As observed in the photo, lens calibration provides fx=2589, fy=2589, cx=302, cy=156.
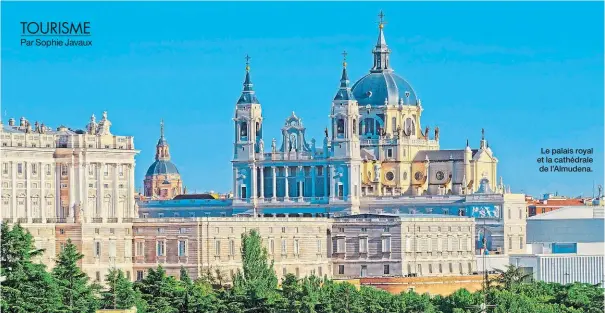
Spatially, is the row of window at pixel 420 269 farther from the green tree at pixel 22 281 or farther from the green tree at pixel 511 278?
the green tree at pixel 22 281

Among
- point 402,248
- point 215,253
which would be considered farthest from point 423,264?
point 215,253

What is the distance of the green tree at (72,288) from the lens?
10875 cm

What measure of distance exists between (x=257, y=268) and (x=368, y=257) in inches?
839

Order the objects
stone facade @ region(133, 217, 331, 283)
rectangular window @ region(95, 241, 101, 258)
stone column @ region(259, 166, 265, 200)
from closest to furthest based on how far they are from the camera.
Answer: rectangular window @ region(95, 241, 101, 258)
stone facade @ region(133, 217, 331, 283)
stone column @ region(259, 166, 265, 200)

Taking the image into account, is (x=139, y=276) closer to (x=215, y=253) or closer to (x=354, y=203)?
(x=215, y=253)

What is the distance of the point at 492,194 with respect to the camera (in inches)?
7377

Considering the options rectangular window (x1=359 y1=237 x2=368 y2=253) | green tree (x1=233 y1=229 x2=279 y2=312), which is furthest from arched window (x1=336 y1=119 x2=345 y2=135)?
green tree (x1=233 y1=229 x2=279 y2=312)

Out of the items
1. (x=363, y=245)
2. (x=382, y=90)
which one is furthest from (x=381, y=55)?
(x=363, y=245)

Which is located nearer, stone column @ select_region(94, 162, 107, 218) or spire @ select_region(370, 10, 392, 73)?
stone column @ select_region(94, 162, 107, 218)

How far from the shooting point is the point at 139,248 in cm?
15250

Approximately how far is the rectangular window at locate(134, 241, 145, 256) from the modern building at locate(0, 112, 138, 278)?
2.23ft

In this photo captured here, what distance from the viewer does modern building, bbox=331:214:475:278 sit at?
16350 cm

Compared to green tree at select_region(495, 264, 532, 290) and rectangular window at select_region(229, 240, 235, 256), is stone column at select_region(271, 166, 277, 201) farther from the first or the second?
green tree at select_region(495, 264, 532, 290)

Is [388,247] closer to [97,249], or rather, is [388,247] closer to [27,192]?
[97,249]
